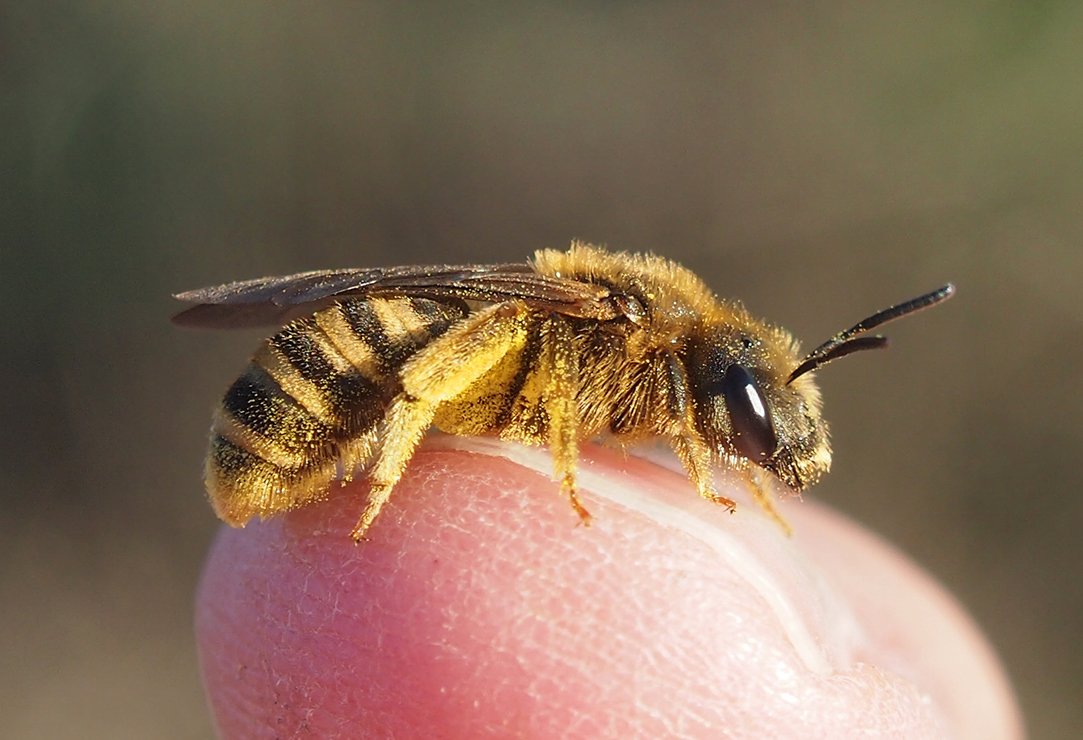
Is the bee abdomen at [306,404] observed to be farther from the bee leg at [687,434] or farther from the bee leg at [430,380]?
the bee leg at [687,434]

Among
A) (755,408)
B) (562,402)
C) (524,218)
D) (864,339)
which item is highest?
(524,218)

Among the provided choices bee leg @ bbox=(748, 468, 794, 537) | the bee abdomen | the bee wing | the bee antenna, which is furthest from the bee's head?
the bee abdomen

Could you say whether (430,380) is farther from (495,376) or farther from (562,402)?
(562,402)

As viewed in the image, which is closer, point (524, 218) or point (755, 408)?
point (755, 408)

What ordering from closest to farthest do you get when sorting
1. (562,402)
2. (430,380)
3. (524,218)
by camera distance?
(430,380), (562,402), (524,218)

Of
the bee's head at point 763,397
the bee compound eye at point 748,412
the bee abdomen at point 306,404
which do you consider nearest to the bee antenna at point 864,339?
the bee's head at point 763,397

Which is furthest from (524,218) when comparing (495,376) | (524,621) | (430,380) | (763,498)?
(524,621)

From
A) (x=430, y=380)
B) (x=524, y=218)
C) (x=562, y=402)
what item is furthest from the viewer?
(x=524, y=218)
